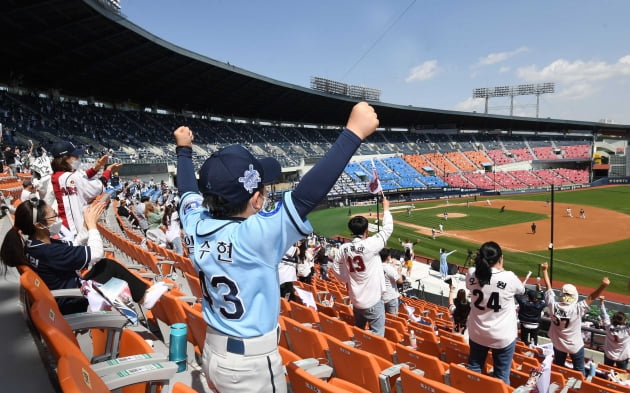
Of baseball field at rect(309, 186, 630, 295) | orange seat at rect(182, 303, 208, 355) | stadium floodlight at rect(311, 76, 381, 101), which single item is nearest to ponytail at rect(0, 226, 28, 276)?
orange seat at rect(182, 303, 208, 355)

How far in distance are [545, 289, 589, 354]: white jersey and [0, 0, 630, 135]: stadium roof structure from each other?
26.3 m

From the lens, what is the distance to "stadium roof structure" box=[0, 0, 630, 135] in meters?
24.9

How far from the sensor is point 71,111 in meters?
36.3

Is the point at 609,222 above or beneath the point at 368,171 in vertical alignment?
beneath

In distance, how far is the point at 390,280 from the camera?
243 inches

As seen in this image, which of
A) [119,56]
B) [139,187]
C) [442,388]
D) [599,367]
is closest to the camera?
[442,388]

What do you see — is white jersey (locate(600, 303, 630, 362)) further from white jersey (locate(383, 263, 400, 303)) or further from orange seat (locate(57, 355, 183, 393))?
orange seat (locate(57, 355, 183, 393))

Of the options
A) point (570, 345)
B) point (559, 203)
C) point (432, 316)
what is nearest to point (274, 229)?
point (570, 345)

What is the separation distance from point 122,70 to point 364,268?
117 ft

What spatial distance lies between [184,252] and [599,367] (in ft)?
30.3

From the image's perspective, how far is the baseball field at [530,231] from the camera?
70.0 feet

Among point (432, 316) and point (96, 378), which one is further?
point (432, 316)

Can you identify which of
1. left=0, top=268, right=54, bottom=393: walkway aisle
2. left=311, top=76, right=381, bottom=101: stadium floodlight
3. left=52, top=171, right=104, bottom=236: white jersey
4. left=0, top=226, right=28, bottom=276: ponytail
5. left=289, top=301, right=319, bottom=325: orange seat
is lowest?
left=289, top=301, right=319, bottom=325: orange seat

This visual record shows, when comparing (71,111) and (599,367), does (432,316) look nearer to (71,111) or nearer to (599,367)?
(599,367)
